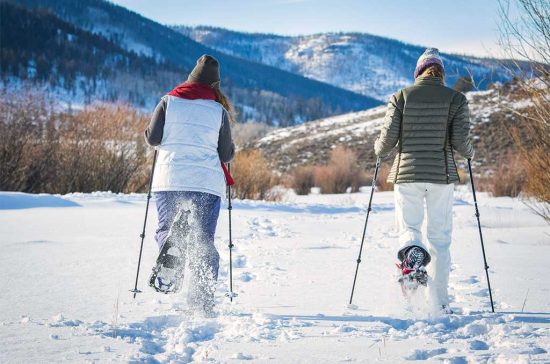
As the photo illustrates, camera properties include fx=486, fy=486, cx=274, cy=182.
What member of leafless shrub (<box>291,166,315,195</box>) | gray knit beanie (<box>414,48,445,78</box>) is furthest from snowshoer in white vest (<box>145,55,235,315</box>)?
leafless shrub (<box>291,166,315,195</box>)

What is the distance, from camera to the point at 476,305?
3707 mm

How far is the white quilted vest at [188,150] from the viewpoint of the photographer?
130 inches

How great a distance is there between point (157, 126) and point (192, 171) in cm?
42

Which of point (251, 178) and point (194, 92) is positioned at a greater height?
point (251, 178)

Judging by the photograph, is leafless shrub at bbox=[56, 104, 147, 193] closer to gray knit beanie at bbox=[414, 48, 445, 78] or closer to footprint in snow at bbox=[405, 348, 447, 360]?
gray knit beanie at bbox=[414, 48, 445, 78]

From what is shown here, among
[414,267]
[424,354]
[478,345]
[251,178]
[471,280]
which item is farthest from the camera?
[251,178]

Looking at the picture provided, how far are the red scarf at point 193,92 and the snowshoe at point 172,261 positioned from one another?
0.80 m

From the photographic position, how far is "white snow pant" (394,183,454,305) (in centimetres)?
358

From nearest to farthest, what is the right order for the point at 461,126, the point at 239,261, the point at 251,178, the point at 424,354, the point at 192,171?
the point at 424,354 < the point at 192,171 < the point at 461,126 < the point at 239,261 < the point at 251,178

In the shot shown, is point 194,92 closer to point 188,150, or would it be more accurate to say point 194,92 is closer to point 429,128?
point 188,150

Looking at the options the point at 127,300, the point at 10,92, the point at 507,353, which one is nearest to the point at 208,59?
the point at 127,300

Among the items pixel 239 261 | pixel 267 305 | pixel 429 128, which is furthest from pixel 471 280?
pixel 239 261

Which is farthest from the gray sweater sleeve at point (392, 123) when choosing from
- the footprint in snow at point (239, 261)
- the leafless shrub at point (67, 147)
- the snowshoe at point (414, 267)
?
the leafless shrub at point (67, 147)

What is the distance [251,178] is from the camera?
13781 mm
